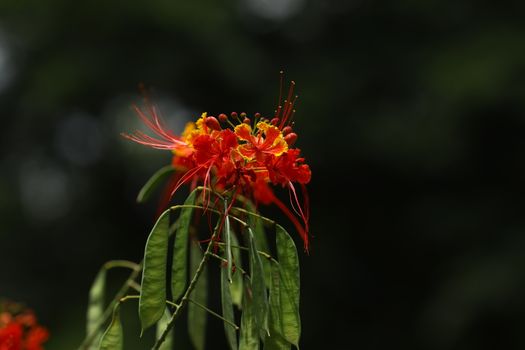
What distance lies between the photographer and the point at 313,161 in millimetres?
7258

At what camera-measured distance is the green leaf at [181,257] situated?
4.83 feet

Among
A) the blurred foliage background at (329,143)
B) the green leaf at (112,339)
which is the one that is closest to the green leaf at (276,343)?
the green leaf at (112,339)

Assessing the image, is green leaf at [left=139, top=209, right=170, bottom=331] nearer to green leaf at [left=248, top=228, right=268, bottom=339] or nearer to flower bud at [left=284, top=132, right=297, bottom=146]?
green leaf at [left=248, top=228, right=268, bottom=339]

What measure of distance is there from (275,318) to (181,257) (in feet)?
0.67

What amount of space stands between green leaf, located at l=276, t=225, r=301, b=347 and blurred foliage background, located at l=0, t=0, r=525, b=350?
17.3 feet

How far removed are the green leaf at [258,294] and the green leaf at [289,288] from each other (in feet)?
0.17

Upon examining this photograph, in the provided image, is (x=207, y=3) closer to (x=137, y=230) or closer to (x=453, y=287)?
(x=137, y=230)

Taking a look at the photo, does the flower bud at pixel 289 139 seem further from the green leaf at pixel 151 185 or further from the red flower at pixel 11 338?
the red flower at pixel 11 338

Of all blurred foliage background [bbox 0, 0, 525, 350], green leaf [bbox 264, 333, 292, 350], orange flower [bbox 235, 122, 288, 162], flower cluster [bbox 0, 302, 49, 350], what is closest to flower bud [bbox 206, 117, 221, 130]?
orange flower [bbox 235, 122, 288, 162]

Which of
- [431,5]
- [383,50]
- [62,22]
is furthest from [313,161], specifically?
[62,22]

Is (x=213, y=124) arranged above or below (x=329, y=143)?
below

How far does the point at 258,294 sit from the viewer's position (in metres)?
1.33

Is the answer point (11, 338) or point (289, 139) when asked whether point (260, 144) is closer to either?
point (289, 139)

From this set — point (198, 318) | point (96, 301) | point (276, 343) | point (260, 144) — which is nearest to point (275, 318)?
point (276, 343)
